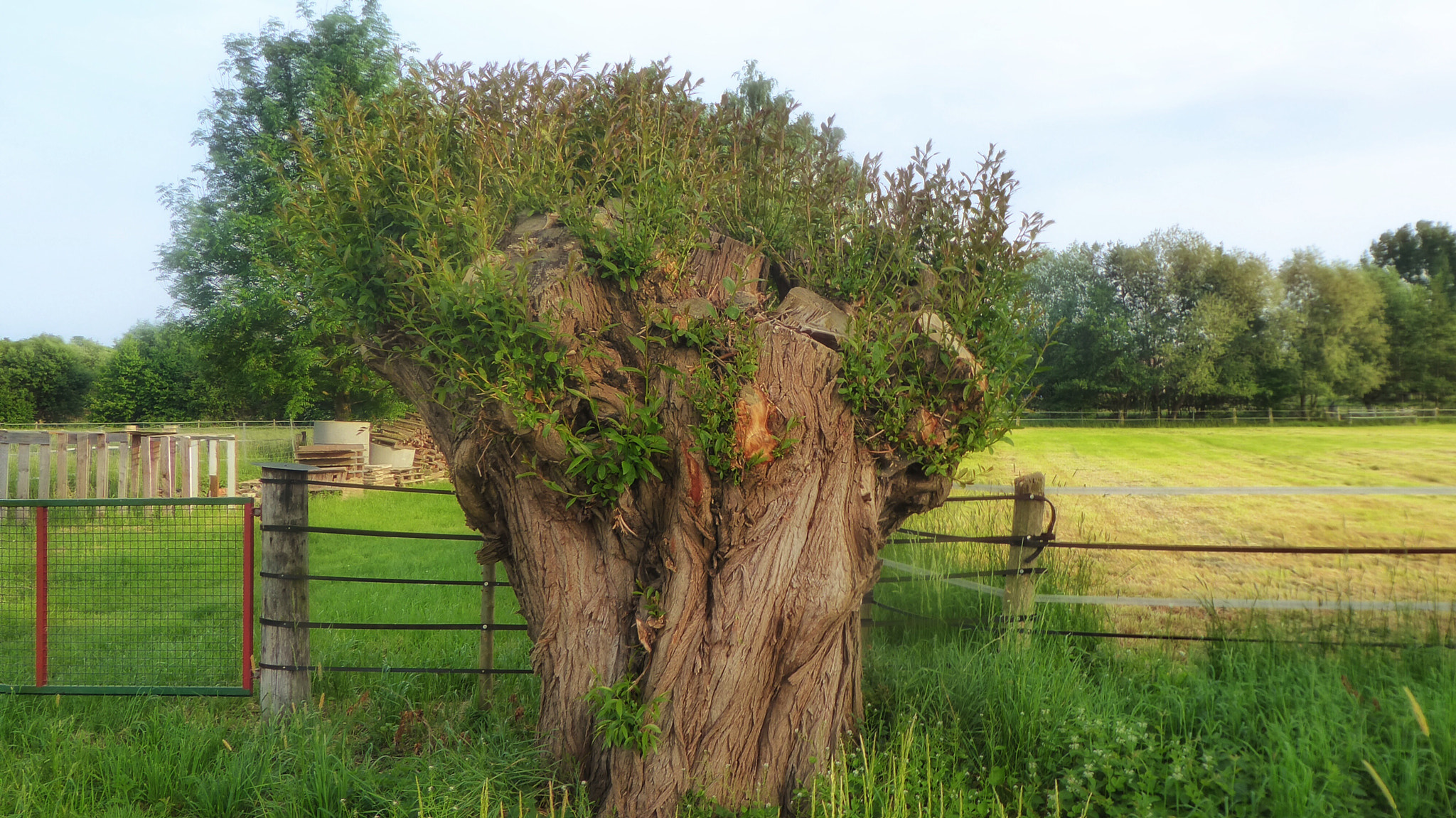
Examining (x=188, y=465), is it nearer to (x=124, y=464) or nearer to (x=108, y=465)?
(x=124, y=464)

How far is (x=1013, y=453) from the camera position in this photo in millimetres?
13047

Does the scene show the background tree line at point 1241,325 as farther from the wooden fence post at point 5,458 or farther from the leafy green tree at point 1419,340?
the wooden fence post at point 5,458

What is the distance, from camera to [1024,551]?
4.41 metres

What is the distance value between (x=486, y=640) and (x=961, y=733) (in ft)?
8.97

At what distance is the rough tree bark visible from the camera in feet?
10.3

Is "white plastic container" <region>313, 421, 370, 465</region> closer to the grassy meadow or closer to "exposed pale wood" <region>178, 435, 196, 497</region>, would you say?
"exposed pale wood" <region>178, 435, 196, 497</region>

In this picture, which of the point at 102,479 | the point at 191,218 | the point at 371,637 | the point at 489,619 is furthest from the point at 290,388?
the point at 489,619

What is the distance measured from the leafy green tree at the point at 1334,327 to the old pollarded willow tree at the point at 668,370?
24603 mm

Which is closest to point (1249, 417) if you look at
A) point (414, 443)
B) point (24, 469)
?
point (414, 443)

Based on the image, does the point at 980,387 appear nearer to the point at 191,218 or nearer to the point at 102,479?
the point at 102,479

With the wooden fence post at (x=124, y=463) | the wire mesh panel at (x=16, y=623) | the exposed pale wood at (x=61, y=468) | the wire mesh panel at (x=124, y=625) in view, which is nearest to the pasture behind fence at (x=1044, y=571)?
the wire mesh panel at (x=124, y=625)

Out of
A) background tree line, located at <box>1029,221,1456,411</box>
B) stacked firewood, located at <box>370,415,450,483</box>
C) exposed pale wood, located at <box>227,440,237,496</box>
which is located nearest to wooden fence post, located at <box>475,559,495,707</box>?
exposed pale wood, located at <box>227,440,237,496</box>

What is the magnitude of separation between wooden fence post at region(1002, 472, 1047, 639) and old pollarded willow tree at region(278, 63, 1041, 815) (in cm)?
114

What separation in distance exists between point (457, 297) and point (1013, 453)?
11.9 m
